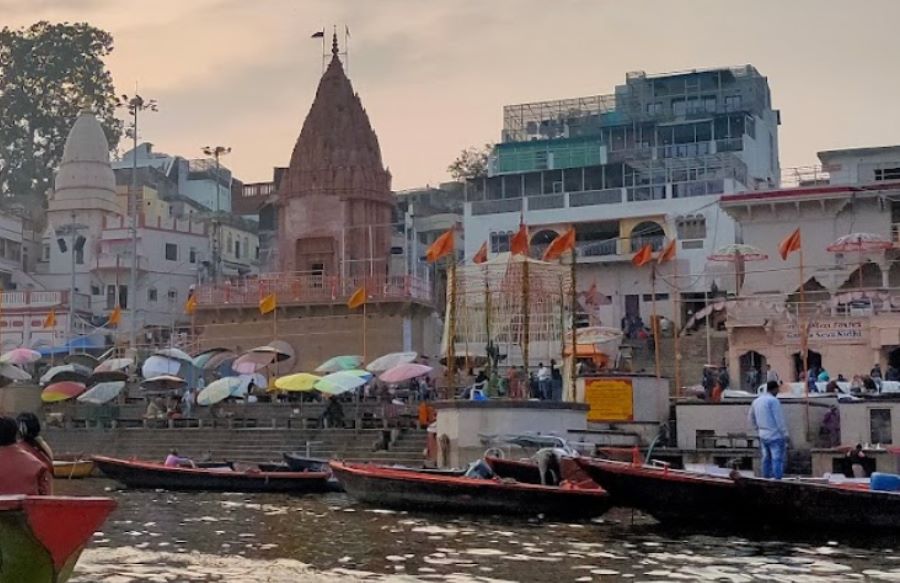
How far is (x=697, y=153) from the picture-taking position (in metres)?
49.0

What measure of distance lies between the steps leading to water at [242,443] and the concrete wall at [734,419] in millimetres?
6343

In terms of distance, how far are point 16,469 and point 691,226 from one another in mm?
37610

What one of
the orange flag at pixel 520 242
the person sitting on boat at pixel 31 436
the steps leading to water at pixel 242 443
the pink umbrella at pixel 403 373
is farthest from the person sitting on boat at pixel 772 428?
the pink umbrella at pixel 403 373

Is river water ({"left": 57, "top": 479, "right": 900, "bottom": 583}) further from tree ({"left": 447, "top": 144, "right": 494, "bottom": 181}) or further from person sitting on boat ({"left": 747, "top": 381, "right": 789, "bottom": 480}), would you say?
tree ({"left": 447, "top": 144, "right": 494, "bottom": 181})

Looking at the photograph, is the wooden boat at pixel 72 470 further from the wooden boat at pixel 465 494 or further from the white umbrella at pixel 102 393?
the wooden boat at pixel 465 494

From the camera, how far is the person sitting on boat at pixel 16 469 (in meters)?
8.88

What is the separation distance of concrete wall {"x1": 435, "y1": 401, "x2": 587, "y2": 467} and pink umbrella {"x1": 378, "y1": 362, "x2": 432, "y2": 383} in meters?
7.80

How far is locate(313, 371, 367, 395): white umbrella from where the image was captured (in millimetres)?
30938

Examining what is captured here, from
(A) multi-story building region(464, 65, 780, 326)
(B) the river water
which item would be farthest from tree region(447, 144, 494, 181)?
(B) the river water

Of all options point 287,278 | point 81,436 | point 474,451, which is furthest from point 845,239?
point 81,436

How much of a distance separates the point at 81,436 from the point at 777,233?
2231 cm

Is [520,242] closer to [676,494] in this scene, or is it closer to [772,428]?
[772,428]

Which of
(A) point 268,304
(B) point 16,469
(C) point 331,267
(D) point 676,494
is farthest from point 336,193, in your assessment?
(B) point 16,469

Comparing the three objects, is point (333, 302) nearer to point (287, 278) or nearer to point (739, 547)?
point (287, 278)
